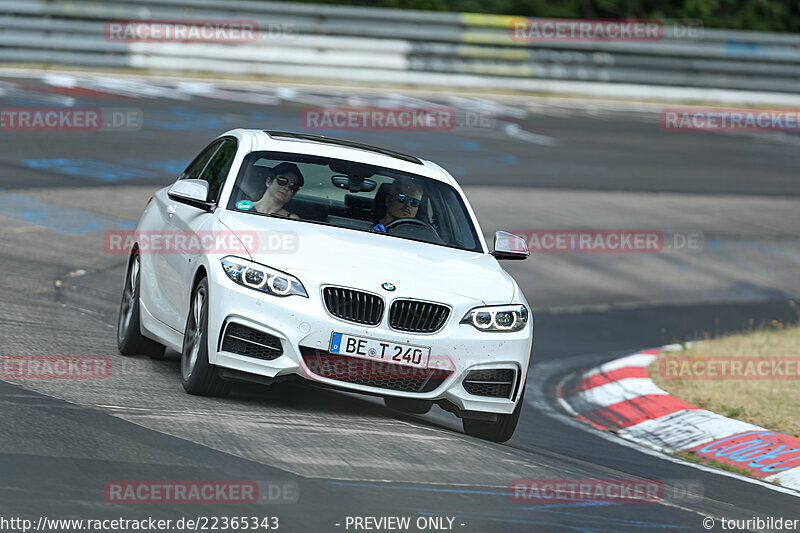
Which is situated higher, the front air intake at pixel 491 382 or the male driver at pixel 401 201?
the male driver at pixel 401 201

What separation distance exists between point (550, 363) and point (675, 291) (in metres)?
4.52

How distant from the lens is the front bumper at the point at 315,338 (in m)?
7.07

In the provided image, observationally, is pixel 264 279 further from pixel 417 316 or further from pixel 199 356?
pixel 417 316

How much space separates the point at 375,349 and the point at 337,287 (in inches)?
15.7

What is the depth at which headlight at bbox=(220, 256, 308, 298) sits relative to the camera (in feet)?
23.5

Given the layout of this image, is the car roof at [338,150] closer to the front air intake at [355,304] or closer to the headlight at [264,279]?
the headlight at [264,279]

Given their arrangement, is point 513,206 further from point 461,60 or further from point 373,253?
point 373,253

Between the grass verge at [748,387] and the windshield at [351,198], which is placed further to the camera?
the grass verge at [748,387]

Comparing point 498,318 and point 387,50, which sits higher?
point 387,50

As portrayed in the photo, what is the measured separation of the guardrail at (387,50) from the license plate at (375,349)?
56.9ft

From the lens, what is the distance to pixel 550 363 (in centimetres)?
1222

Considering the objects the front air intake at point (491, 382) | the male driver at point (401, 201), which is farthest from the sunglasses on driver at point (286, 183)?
the front air intake at point (491, 382)

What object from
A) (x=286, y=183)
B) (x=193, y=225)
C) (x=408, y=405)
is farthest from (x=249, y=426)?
(x=286, y=183)

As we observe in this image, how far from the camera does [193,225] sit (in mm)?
8141
